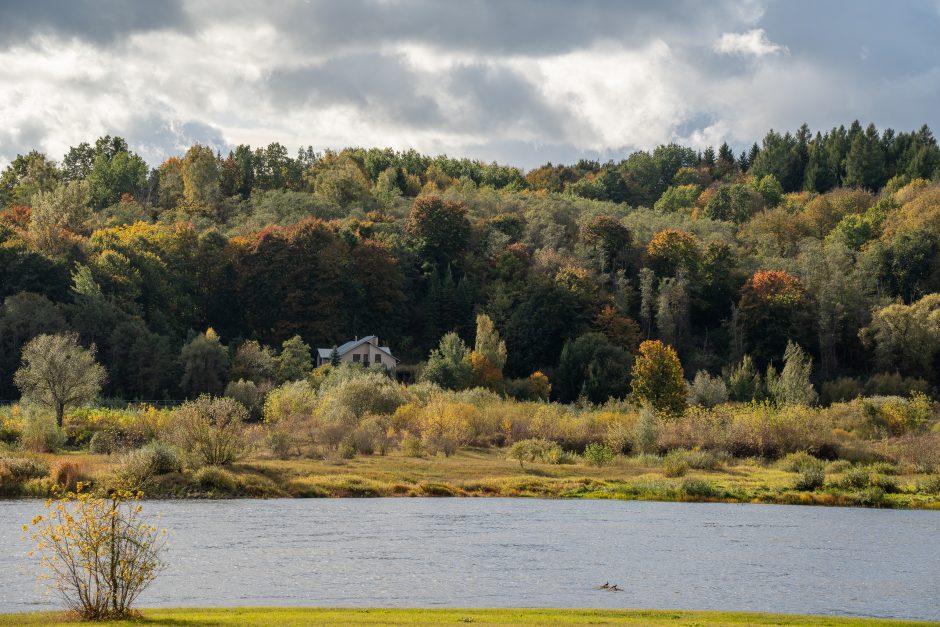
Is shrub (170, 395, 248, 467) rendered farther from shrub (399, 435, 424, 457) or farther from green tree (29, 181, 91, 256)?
green tree (29, 181, 91, 256)

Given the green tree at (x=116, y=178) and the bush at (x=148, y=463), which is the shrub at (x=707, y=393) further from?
the green tree at (x=116, y=178)

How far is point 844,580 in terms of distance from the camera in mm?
34281

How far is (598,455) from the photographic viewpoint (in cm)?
6988

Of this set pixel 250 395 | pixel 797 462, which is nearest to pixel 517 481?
pixel 797 462

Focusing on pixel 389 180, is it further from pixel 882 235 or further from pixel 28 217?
pixel 882 235

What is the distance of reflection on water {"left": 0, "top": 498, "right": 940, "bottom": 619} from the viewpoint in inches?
1179

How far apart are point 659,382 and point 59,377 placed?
44534 millimetres

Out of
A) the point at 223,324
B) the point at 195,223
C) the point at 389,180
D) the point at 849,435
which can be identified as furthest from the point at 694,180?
the point at 849,435

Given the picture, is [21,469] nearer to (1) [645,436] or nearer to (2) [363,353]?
(1) [645,436]

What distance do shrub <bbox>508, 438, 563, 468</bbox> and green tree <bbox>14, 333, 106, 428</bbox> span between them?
2855cm

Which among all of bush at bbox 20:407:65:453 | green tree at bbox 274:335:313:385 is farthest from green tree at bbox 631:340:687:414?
bush at bbox 20:407:65:453

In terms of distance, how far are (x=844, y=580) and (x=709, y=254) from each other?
87.3m

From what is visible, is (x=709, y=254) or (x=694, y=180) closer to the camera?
(x=709, y=254)

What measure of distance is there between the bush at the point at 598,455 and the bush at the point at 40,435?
33.1m
